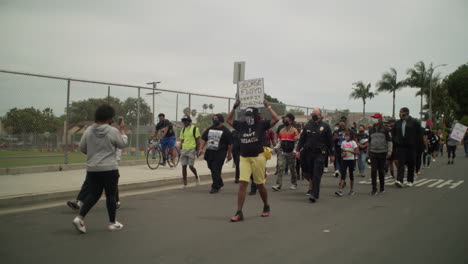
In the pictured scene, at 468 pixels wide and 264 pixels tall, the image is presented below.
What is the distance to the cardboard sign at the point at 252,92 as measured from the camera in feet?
30.6

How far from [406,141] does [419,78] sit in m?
44.4

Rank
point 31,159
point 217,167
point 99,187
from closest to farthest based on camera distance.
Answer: point 99,187 → point 217,167 → point 31,159

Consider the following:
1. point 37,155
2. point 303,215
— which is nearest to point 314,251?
point 303,215

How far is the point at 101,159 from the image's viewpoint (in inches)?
226

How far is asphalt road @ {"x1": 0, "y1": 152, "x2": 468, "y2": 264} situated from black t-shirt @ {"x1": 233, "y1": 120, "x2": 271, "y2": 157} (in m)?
1.14

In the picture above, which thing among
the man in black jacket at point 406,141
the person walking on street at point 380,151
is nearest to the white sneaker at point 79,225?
the person walking on street at point 380,151

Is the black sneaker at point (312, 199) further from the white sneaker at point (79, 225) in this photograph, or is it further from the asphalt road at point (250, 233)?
the white sneaker at point (79, 225)

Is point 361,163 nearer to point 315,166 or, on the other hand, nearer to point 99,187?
point 315,166

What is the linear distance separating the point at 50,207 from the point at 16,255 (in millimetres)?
3113

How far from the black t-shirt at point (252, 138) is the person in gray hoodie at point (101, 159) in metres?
1.96

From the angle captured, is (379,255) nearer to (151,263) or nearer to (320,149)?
(151,263)

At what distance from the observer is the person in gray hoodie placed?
18.9ft

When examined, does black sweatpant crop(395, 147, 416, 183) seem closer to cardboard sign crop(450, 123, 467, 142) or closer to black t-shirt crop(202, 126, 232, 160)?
black t-shirt crop(202, 126, 232, 160)

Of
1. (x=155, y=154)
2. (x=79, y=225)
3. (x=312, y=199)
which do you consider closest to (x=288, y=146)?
(x=312, y=199)
